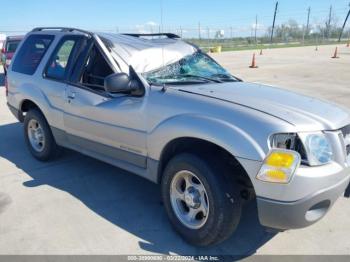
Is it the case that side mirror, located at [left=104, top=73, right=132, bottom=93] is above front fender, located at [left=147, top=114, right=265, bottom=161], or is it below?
above

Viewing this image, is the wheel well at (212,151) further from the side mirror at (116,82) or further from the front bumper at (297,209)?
the side mirror at (116,82)

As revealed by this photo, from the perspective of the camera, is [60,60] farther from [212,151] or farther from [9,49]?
[9,49]

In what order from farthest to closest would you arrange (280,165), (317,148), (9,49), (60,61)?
(9,49), (60,61), (317,148), (280,165)

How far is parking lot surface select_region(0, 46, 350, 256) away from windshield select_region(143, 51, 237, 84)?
138 cm

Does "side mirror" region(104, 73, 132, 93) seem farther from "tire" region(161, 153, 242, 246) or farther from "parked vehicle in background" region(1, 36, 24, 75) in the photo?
"parked vehicle in background" region(1, 36, 24, 75)

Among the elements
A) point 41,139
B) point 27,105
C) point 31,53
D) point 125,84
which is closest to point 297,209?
point 125,84

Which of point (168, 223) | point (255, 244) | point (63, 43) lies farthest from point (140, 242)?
point (63, 43)

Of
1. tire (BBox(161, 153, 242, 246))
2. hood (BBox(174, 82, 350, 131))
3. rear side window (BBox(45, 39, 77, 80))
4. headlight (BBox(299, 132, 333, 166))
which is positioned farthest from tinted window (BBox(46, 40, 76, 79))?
headlight (BBox(299, 132, 333, 166))

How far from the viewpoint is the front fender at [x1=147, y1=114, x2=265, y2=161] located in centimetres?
269

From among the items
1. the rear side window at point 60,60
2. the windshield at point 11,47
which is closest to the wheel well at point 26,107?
the rear side window at point 60,60

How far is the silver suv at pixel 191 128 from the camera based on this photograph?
2.65 metres

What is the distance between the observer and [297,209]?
2.61m

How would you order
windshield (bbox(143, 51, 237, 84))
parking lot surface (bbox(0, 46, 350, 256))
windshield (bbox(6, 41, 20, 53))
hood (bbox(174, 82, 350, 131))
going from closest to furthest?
hood (bbox(174, 82, 350, 131))
parking lot surface (bbox(0, 46, 350, 256))
windshield (bbox(143, 51, 237, 84))
windshield (bbox(6, 41, 20, 53))

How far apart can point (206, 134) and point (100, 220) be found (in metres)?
1.54
